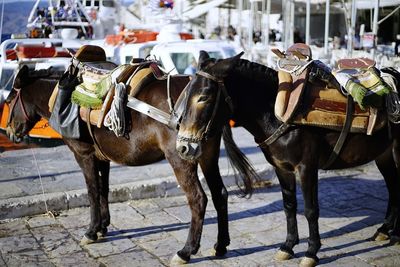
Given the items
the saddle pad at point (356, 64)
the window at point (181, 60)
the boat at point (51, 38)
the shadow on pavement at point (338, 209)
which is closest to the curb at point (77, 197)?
the shadow on pavement at point (338, 209)

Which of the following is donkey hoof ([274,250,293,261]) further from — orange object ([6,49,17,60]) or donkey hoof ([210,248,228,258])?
orange object ([6,49,17,60])

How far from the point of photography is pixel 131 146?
470 cm

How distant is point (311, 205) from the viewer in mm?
4328

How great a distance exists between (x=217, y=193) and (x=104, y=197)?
137cm

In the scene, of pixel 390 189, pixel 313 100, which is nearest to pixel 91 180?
pixel 313 100

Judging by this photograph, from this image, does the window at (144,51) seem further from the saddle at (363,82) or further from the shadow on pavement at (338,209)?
the saddle at (363,82)

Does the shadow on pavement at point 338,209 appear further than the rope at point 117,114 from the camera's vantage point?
Yes

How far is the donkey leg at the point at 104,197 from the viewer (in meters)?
5.25

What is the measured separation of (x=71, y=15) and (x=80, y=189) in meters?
9.93

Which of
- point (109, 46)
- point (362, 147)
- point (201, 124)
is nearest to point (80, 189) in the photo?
point (201, 124)

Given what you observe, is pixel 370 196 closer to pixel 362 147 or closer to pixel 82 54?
pixel 362 147

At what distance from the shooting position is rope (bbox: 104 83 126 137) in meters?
4.49

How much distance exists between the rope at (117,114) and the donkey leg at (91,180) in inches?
23.0

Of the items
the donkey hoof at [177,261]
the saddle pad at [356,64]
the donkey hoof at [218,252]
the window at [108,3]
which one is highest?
the window at [108,3]
